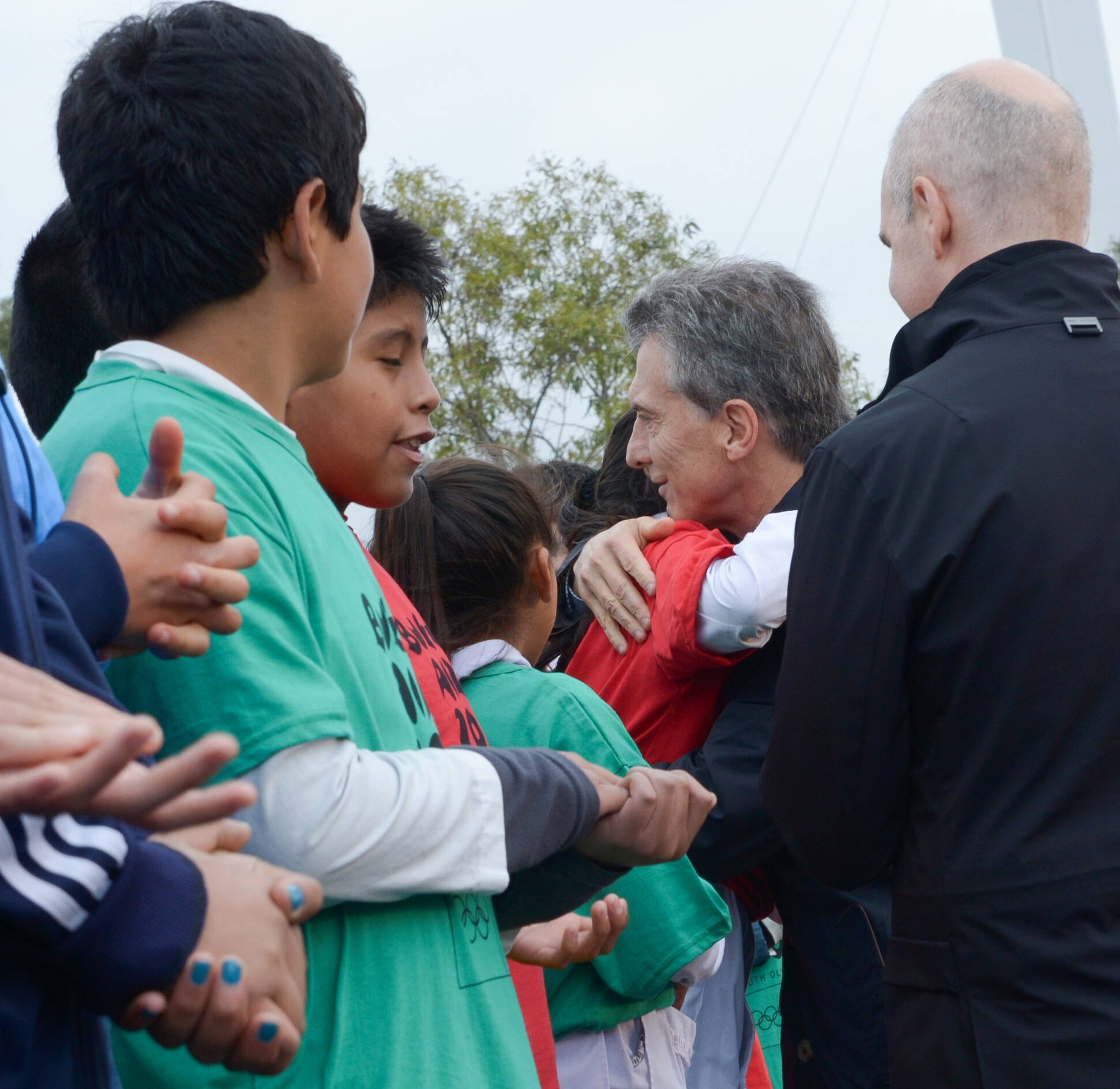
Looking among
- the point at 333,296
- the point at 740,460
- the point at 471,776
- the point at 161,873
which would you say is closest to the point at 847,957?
the point at 740,460

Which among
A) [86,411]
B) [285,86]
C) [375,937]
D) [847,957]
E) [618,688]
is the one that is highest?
[285,86]

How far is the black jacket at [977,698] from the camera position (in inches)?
66.1

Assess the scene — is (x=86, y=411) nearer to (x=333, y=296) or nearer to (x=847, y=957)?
(x=333, y=296)

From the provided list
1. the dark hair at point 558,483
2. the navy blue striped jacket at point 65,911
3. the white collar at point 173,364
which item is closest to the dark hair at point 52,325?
the dark hair at point 558,483

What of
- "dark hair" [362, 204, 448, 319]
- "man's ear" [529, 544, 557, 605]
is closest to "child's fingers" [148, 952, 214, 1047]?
"dark hair" [362, 204, 448, 319]

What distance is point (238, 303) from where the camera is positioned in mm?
1436

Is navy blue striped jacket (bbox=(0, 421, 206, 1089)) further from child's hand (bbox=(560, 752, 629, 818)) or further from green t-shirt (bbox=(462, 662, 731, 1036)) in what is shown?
green t-shirt (bbox=(462, 662, 731, 1036))

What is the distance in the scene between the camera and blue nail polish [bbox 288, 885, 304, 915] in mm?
953

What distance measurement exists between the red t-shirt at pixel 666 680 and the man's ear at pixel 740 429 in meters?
0.21

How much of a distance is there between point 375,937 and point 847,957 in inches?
51.7

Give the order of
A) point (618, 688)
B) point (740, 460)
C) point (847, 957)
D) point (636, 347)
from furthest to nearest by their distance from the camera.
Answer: point (636, 347)
point (740, 460)
point (618, 688)
point (847, 957)

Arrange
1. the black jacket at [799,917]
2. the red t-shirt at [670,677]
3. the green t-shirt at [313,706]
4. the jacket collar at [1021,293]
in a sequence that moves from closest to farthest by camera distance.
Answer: the green t-shirt at [313,706] → the jacket collar at [1021,293] → the black jacket at [799,917] → the red t-shirt at [670,677]

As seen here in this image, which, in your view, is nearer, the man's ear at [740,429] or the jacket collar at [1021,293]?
the jacket collar at [1021,293]

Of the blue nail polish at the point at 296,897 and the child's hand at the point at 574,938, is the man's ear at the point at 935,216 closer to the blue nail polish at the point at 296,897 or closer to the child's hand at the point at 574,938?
the child's hand at the point at 574,938
